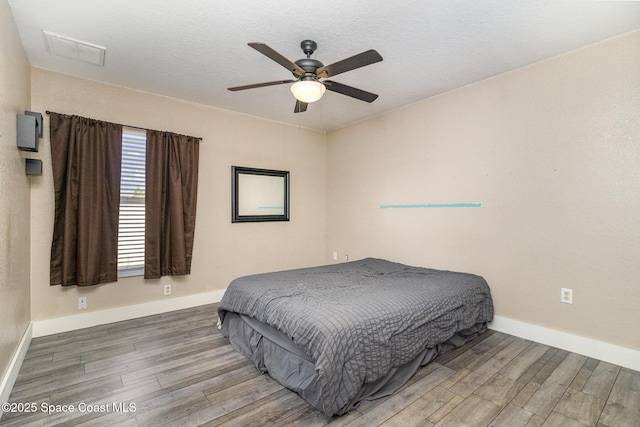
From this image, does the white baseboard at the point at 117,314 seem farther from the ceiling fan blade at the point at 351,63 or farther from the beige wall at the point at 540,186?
the ceiling fan blade at the point at 351,63

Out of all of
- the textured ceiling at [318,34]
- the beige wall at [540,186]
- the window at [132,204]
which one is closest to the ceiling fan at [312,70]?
the textured ceiling at [318,34]

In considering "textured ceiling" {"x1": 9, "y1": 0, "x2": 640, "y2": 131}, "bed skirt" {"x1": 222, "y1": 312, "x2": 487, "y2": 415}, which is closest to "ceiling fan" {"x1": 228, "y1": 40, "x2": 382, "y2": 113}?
"textured ceiling" {"x1": 9, "y1": 0, "x2": 640, "y2": 131}

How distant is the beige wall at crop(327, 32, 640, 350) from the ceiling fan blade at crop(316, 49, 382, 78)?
177cm

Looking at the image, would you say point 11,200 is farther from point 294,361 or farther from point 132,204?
point 294,361

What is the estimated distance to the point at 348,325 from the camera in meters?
1.79

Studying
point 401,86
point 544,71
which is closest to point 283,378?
point 401,86

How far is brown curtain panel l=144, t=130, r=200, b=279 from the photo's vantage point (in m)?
3.34

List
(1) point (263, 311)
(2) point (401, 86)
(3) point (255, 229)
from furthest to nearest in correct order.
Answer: (3) point (255, 229)
(2) point (401, 86)
(1) point (263, 311)

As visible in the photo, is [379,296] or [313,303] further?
[379,296]

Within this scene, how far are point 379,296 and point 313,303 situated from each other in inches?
20.7

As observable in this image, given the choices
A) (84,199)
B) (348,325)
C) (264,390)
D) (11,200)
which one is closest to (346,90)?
(348,325)

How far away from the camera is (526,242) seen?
277 cm

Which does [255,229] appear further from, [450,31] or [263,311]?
[450,31]

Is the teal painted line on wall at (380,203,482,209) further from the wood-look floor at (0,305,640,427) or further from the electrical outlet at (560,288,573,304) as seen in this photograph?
the wood-look floor at (0,305,640,427)
